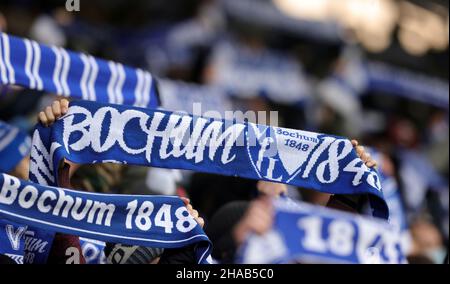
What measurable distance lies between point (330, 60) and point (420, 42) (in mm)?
2288

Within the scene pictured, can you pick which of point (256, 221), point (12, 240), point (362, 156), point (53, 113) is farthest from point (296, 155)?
point (12, 240)

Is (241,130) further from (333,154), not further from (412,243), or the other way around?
(412,243)

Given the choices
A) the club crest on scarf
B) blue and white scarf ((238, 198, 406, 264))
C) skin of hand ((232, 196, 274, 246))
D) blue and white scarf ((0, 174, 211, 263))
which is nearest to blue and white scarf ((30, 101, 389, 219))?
the club crest on scarf

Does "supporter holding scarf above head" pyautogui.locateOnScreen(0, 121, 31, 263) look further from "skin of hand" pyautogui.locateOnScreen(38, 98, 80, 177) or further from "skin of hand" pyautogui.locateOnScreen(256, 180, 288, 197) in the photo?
"skin of hand" pyautogui.locateOnScreen(256, 180, 288, 197)

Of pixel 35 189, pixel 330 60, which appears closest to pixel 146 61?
pixel 330 60

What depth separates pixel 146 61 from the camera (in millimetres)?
11695

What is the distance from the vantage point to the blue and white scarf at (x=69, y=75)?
5.90m

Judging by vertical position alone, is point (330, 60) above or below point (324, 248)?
above

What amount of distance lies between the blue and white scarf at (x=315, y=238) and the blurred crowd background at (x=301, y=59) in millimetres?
2404

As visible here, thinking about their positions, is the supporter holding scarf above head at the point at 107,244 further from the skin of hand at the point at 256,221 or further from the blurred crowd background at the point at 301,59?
the blurred crowd background at the point at 301,59

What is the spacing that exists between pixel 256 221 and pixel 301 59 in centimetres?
791

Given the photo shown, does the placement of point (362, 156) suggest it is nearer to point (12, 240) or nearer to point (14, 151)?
point (12, 240)

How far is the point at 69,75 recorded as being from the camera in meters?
6.26

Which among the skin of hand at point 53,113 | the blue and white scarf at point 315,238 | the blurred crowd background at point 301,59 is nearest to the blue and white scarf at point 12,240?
the skin of hand at point 53,113
